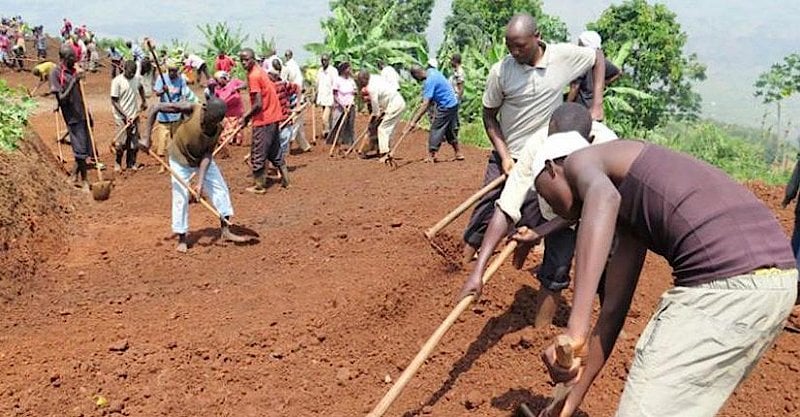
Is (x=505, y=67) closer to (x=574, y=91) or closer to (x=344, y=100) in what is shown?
(x=574, y=91)

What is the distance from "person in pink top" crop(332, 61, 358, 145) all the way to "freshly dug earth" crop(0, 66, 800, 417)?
5.20 meters

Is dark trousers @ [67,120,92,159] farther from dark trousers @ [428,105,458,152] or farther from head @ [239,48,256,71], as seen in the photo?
dark trousers @ [428,105,458,152]

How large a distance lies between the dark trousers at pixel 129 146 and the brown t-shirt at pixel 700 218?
838 cm

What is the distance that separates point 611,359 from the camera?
4.13 metres

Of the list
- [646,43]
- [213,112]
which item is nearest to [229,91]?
[213,112]

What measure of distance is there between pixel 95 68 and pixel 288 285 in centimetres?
2279

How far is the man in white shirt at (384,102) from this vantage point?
1116 cm

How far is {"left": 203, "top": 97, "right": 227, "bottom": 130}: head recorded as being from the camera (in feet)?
19.4

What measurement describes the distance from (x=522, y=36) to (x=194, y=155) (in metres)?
3.23

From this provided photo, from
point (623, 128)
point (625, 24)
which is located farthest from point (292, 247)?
point (625, 24)

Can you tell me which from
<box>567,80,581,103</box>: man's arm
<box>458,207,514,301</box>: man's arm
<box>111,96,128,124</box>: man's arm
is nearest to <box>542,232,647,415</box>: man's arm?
<box>458,207,514,301</box>: man's arm

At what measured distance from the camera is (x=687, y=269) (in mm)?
2277

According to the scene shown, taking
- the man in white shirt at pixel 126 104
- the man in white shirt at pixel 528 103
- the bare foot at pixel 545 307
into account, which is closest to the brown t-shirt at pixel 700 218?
the man in white shirt at pixel 528 103

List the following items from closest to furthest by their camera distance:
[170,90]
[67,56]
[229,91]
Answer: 1. [67,56]
2. [229,91]
3. [170,90]
